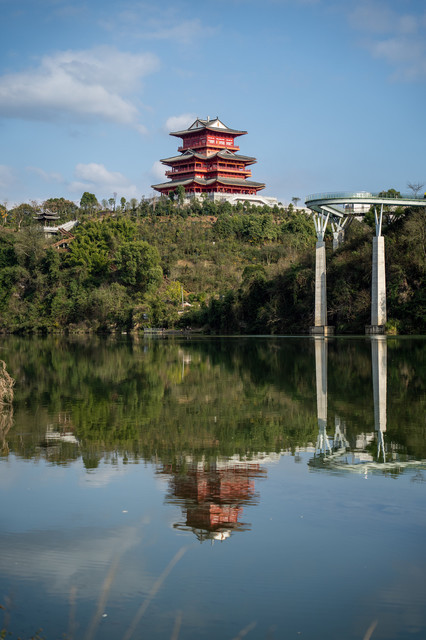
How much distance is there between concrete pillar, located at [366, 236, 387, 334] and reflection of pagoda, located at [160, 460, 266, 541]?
1212 inches

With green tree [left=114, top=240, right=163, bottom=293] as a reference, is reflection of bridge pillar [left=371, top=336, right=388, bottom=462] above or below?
below

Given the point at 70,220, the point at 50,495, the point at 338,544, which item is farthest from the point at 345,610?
the point at 70,220

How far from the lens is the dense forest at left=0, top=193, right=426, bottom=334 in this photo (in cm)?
4050

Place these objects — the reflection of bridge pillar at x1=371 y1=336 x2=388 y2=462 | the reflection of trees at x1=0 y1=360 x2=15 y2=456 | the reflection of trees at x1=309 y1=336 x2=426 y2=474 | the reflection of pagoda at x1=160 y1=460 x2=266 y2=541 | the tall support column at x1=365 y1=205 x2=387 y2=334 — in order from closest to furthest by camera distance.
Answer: the reflection of pagoda at x1=160 y1=460 x2=266 y2=541
the reflection of trees at x1=309 y1=336 x2=426 y2=474
the reflection of trees at x1=0 y1=360 x2=15 y2=456
the reflection of bridge pillar at x1=371 y1=336 x2=388 y2=462
the tall support column at x1=365 y1=205 x2=387 y2=334

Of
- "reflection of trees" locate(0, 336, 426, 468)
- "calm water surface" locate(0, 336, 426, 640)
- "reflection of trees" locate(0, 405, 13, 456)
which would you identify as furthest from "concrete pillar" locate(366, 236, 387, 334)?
"reflection of trees" locate(0, 405, 13, 456)

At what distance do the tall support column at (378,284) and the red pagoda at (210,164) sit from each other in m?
42.9

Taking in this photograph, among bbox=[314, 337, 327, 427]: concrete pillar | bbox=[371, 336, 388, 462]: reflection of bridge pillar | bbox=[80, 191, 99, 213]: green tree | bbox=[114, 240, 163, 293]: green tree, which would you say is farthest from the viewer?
bbox=[80, 191, 99, 213]: green tree

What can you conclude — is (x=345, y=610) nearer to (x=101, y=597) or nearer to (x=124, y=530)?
(x=101, y=597)

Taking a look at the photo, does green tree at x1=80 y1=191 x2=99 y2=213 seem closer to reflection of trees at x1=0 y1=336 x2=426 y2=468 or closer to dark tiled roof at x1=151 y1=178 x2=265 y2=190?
dark tiled roof at x1=151 y1=178 x2=265 y2=190

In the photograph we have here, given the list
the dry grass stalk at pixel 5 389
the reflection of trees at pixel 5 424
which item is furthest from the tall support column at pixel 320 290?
the reflection of trees at pixel 5 424

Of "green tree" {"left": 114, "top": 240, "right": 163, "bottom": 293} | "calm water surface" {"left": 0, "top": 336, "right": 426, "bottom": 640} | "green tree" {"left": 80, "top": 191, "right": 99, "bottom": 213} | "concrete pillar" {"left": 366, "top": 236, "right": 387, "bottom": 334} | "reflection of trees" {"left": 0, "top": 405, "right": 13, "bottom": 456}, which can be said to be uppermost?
"green tree" {"left": 80, "top": 191, "right": 99, "bottom": 213}

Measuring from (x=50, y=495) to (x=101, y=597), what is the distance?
8.13ft

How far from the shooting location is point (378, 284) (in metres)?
37.1

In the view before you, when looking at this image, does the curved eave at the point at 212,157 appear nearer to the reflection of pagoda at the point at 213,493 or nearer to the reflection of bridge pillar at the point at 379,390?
the reflection of bridge pillar at the point at 379,390
